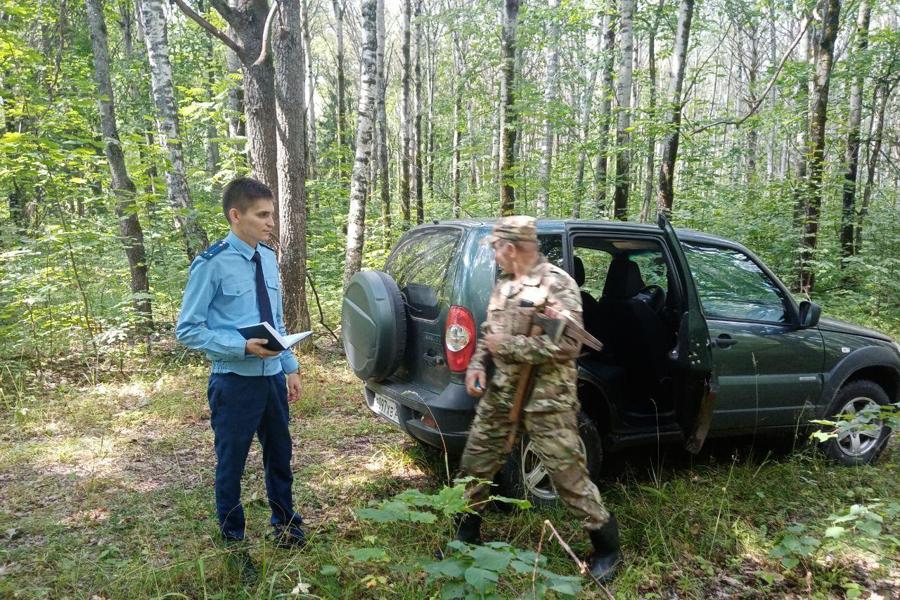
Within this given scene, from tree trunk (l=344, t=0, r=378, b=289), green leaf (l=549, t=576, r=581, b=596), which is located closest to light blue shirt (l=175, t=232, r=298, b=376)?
green leaf (l=549, t=576, r=581, b=596)

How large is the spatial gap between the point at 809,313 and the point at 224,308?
3960 mm

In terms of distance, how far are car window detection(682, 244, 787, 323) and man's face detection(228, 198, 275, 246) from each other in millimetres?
3094

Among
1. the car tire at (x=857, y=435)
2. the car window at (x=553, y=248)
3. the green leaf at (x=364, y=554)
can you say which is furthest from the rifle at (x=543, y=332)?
the car tire at (x=857, y=435)

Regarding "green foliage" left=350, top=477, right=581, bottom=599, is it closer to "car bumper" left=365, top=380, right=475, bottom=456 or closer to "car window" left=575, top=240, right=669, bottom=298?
"car bumper" left=365, top=380, right=475, bottom=456

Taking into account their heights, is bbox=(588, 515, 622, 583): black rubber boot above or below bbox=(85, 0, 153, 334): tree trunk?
below

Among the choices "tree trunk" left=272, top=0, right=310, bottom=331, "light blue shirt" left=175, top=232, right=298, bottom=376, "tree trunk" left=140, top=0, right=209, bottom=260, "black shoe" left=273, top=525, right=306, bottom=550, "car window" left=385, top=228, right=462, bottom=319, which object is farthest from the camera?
"tree trunk" left=140, top=0, right=209, bottom=260

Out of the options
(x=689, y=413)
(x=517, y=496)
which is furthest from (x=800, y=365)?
(x=517, y=496)

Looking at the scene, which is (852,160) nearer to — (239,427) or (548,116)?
(548,116)

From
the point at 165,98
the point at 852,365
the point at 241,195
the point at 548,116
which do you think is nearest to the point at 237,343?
the point at 241,195

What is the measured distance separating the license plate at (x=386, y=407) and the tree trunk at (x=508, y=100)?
5.51m

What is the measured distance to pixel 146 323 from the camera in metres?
7.71

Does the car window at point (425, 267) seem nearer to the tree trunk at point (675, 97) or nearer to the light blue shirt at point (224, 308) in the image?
the light blue shirt at point (224, 308)

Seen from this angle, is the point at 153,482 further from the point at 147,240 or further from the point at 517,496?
the point at 147,240

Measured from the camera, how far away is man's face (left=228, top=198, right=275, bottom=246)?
2.75 metres
